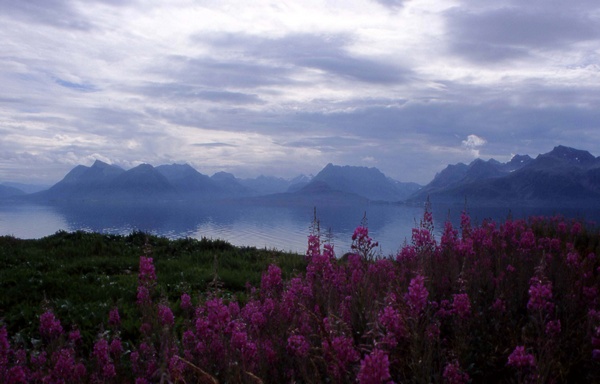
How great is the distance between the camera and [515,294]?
18.7 ft

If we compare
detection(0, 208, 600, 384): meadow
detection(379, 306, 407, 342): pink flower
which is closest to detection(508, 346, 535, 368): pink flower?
detection(0, 208, 600, 384): meadow

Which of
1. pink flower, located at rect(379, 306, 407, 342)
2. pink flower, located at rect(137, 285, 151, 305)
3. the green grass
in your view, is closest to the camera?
pink flower, located at rect(379, 306, 407, 342)

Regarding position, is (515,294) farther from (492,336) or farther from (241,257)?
(241,257)

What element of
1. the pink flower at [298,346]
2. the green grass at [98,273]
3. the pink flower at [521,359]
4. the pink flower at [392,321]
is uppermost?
the pink flower at [392,321]

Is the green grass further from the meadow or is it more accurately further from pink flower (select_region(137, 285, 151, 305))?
pink flower (select_region(137, 285, 151, 305))

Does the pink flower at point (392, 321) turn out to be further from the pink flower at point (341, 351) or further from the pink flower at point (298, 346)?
the pink flower at point (298, 346)

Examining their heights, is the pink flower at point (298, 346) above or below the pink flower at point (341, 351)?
below

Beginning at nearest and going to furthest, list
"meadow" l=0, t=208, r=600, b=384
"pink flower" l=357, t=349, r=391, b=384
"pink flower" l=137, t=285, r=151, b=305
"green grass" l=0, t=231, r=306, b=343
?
"pink flower" l=357, t=349, r=391, b=384
"meadow" l=0, t=208, r=600, b=384
"pink flower" l=137, t=285, r=151, b=305
"green grass" l=0, t=231, r=306, b=343

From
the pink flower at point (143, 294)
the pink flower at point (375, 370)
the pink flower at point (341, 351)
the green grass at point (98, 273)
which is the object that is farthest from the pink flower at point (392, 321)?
the pink flower at point (143, 294)

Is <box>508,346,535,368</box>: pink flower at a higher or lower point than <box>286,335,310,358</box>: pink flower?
higher

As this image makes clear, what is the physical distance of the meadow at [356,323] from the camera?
3.53 meters

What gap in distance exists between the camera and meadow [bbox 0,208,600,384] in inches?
139

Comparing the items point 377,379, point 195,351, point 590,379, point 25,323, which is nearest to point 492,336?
point 590,379

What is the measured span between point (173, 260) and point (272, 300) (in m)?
10.6
